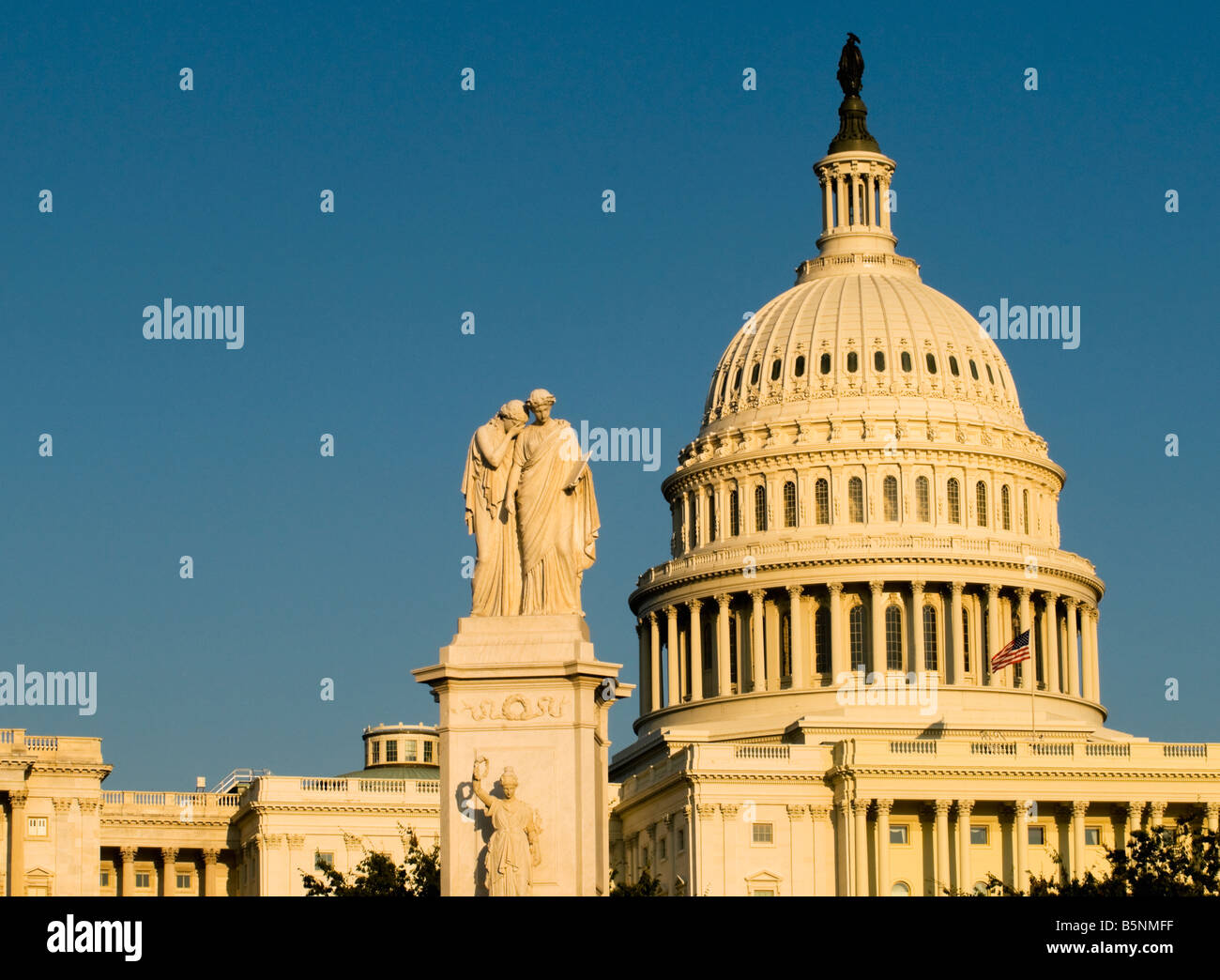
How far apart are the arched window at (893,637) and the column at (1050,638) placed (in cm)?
Result: 858

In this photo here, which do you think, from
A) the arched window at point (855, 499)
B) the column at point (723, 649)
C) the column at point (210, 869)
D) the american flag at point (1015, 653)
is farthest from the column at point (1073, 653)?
the column at point (210, 869)

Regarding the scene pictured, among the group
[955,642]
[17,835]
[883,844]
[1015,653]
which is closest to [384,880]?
[17,835]

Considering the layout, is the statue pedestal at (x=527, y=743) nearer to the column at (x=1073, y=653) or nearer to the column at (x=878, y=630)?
the column at (x=878, y=630)

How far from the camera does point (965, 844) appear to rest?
462ft

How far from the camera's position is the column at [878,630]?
163 metres

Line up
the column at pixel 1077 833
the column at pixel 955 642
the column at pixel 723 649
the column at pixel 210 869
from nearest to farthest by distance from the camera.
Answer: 1. the column at pixel 1077 833
2. the column at pixel 210 869
3. the column at pixel 955 642
4. the column at pixel 723 649

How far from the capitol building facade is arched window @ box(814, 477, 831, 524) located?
1.17 ft

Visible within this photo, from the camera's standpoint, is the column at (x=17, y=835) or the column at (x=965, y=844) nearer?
the column at (x=17, y=835)

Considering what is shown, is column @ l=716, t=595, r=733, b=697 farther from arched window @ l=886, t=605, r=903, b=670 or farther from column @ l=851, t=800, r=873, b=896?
column @ l=851, t=800, r=873, b=896

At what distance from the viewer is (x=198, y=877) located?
521ft

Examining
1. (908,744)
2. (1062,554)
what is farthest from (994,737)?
(1062,554)

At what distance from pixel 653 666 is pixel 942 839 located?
35.8 m
